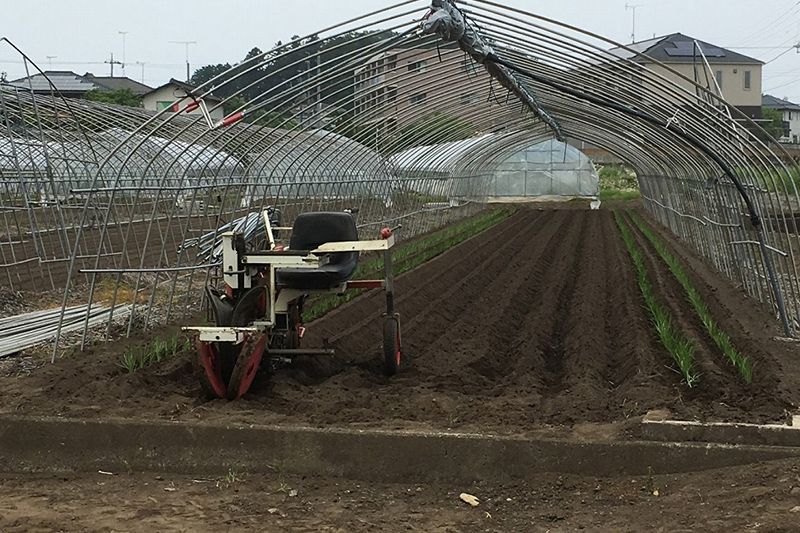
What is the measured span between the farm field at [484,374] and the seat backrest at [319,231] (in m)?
0.99

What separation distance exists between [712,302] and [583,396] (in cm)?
542

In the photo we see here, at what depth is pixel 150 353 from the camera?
321 inches

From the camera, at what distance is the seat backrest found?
27.0 ft

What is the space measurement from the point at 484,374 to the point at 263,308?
2.03 metres

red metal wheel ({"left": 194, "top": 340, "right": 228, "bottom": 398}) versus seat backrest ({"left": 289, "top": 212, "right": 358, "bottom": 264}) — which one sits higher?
seat backrest ({"left": 289, "top": 212, "right": 358, "bottom": 264})

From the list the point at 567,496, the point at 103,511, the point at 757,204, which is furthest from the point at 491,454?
the point at 757,204

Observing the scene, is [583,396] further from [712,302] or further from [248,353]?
[712,302]

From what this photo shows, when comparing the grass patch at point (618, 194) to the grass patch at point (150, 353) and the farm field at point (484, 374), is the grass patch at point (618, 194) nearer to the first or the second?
the farm field at point (484, 374)

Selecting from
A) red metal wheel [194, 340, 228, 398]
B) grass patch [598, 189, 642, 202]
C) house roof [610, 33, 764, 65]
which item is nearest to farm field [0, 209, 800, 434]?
red metal wheel [194, 340, 228, 398]

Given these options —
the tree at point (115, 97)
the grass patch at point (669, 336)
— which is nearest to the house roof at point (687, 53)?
the tree at point (115, 97)

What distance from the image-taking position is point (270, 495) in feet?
17.1

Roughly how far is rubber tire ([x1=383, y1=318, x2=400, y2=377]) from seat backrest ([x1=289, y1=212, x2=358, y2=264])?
0.73 metres

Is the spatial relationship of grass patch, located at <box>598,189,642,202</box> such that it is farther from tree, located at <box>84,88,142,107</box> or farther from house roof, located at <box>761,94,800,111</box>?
house roof, located at <box>761,94,800,111</box>

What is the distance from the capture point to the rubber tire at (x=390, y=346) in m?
7.73
